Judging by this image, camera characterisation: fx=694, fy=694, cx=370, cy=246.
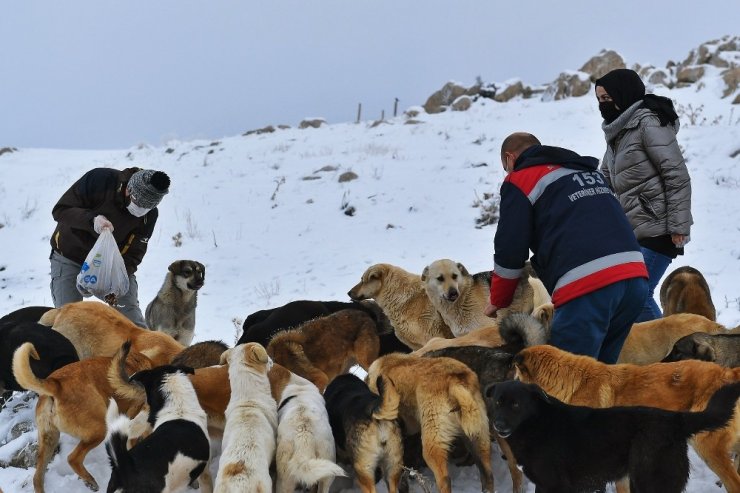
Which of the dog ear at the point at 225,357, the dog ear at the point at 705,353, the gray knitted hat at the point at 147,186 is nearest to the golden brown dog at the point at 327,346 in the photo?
the dog ear at the point at 225,357

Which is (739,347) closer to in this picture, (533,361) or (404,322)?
(533,361)

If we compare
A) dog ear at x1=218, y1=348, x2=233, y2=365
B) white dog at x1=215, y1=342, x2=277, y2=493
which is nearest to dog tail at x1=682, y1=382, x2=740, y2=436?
white dog at x1=215, y1=342, x2=277, y2=493

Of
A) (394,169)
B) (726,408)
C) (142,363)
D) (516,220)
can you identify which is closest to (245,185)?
(394,169)

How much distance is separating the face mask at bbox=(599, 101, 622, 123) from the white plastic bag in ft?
16.2

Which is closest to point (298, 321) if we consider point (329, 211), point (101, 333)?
point (101, 333)

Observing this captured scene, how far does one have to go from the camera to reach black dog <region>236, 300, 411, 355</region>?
698cm

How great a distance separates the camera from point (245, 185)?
19.1 metres

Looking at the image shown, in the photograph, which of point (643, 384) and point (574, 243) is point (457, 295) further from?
point (643, 384)

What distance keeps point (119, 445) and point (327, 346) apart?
2.68 meters

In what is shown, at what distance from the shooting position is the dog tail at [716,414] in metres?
3.59

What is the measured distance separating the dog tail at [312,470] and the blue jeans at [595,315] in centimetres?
178

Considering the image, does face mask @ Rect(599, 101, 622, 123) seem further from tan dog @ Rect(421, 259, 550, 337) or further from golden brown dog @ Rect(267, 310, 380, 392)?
golden brown dog @ Rect(267, 310, 380, 392)

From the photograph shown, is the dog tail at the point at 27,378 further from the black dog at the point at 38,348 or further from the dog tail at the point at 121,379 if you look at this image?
the black dog at the point at 38,348

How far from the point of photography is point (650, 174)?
6078mm
